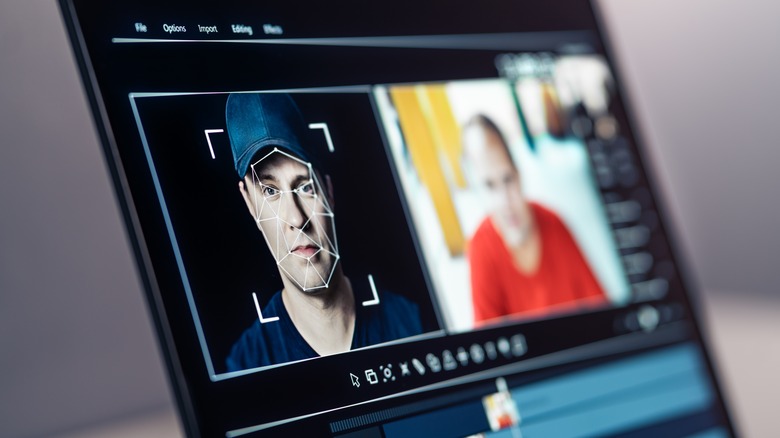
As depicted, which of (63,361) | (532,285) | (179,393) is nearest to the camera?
(179,393)

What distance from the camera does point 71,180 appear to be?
72cm

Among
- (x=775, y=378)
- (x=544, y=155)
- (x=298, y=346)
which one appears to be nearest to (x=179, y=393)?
(x=298, y=346)

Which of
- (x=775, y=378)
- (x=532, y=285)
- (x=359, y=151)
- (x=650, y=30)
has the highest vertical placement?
(x=650, y=30)

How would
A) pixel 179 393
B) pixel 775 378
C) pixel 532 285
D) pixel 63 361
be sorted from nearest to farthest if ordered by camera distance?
pixel 179 393, pixel 532 285, pixel 63 361, pixel 775 378

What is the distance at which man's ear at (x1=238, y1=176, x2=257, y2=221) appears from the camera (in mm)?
463

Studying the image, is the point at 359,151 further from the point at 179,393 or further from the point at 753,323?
the point at 753,323

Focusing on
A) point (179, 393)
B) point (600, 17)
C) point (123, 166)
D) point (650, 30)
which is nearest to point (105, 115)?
point (123, 166)

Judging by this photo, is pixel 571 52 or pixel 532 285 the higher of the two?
pixel 571 52

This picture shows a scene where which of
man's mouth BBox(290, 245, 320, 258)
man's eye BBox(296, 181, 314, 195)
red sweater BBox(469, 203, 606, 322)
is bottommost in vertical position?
red sweater BBox(469, 203, 606, 322)

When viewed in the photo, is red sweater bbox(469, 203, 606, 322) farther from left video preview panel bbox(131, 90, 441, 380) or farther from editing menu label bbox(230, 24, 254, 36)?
editing menu label bbox(230, 24, 254, 36)

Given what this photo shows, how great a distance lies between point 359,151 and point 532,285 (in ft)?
0.50

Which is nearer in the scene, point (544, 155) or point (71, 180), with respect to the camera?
point (544, 155)
